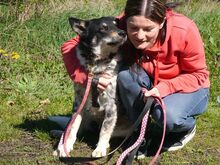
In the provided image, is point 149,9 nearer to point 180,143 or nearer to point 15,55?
point 180,143

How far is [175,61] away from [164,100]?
1.02ft

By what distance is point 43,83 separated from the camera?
5250mm

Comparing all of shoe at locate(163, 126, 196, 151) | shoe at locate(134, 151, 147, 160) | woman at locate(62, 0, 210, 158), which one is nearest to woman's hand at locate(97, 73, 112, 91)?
woman at locate(62, 0, 210, 158)

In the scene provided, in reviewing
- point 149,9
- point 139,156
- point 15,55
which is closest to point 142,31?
point 149,9

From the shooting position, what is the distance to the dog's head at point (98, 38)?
3805mm

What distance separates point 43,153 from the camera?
3.85 meters

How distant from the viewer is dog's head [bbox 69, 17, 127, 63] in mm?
3805

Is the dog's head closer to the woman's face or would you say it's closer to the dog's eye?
the dog's eye

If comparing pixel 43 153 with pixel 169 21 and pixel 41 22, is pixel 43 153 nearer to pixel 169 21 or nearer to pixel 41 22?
pixel 169 21

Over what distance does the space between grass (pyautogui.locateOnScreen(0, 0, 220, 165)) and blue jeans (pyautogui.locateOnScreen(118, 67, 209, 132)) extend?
34cm

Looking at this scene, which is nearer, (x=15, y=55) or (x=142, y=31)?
(x=142, y=31)

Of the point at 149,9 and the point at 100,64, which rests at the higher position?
the point at 149,9

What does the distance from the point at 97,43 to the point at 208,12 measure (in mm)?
4458

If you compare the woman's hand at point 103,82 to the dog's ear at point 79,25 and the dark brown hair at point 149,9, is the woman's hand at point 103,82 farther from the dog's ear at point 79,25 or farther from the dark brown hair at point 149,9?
the dark brown hair at point 149,9
